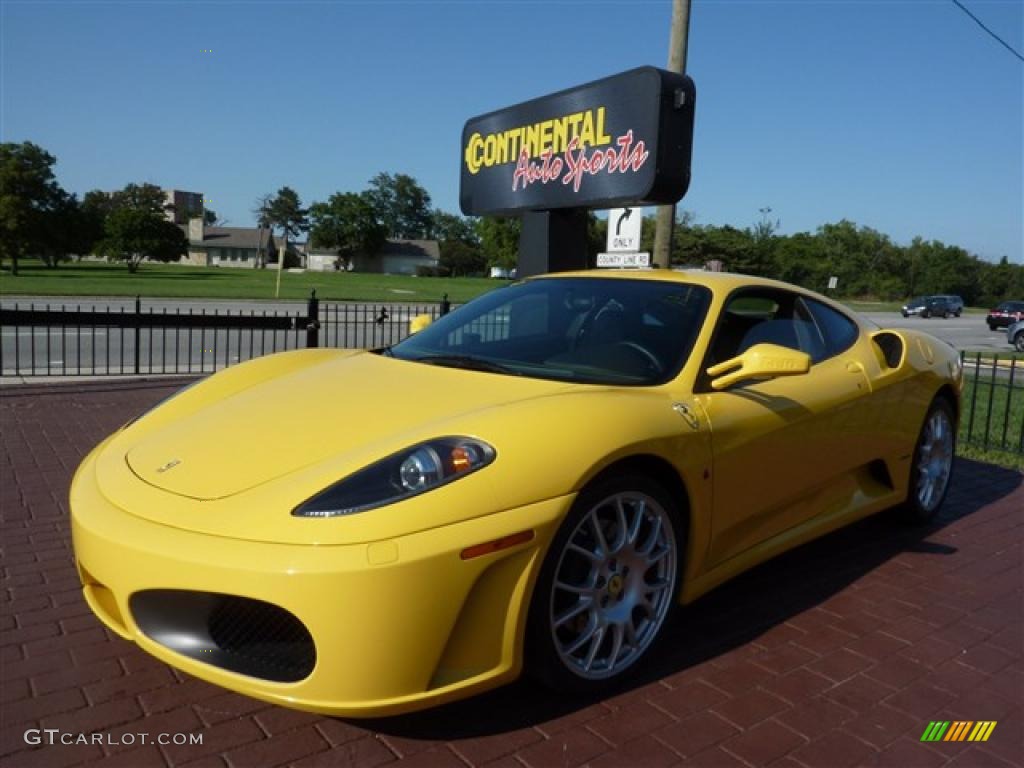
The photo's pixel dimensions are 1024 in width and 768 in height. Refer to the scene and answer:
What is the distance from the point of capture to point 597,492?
8.23ft

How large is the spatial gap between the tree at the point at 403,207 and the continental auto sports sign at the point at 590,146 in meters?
150

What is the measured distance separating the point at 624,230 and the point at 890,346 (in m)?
4.34

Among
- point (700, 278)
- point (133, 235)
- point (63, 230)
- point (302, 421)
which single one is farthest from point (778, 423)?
point (133, 235)

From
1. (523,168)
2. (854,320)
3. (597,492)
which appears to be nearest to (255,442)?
(597,492)

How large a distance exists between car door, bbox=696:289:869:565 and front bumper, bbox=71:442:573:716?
0.96 metres

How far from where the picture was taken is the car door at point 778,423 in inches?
121

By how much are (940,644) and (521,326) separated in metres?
2.18

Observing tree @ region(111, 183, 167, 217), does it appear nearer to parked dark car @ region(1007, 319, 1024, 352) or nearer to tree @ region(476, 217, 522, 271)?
tree @ region(476, 217, 522, 271)

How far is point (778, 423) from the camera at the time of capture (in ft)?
10.8

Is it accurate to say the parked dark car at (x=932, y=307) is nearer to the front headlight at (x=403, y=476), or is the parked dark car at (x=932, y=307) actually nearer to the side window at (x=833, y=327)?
the side window at (x=833, y=327)

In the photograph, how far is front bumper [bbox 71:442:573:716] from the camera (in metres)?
2.06

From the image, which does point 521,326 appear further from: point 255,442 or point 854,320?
point 854,320

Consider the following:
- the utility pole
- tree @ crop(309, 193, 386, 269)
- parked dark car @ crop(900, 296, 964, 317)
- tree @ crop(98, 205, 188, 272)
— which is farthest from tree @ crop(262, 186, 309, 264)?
the utility pole

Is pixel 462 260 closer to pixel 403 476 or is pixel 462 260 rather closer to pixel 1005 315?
pixel 1005 315
